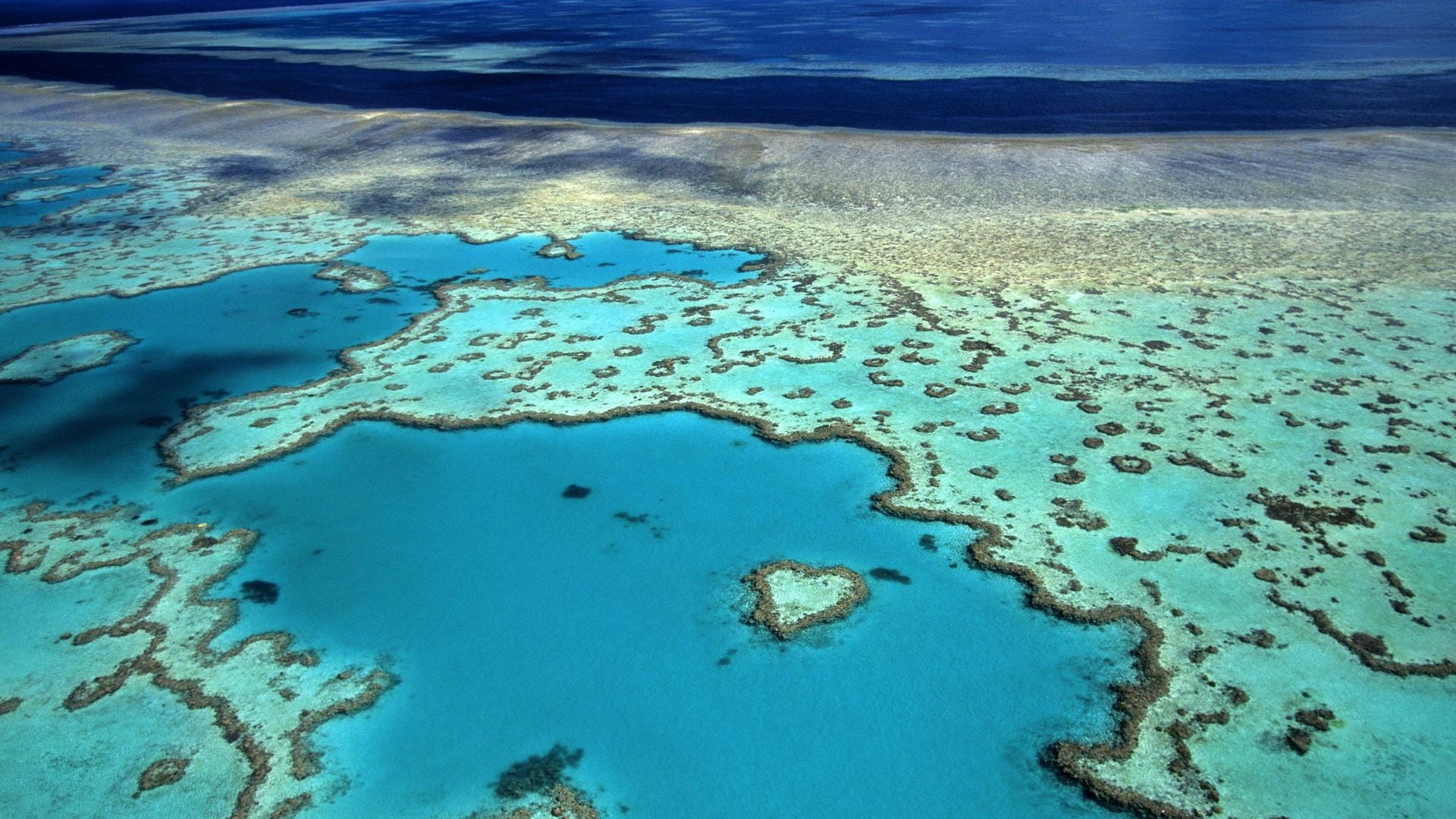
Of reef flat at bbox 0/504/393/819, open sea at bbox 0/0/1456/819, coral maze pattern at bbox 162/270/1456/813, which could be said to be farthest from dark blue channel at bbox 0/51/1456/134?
reef flat at bbox 0/504/393/819

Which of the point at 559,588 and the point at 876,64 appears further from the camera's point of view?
the point at 876,64

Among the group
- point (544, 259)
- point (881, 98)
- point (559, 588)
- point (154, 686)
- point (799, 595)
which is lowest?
point (154, 686)

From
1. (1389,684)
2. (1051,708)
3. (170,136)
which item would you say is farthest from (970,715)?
(170,136)

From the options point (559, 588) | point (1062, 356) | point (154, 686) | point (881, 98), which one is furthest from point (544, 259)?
point (881, 98)

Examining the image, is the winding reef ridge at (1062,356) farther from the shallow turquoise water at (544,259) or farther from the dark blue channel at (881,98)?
the dark blue channel at (881,98)

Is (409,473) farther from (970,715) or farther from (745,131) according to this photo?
(745,131)

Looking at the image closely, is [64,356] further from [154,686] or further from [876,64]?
[876,64]
